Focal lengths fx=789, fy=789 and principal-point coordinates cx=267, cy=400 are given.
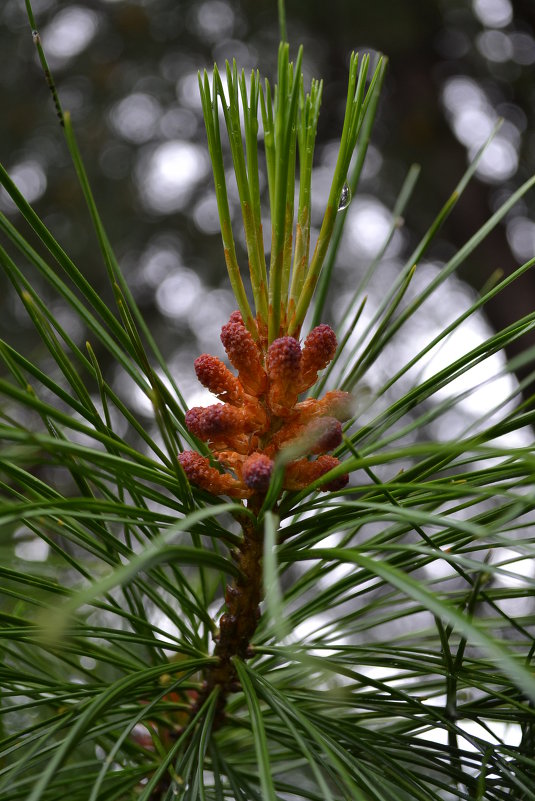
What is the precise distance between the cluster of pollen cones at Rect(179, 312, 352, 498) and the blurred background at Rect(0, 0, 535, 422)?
5.25 ft

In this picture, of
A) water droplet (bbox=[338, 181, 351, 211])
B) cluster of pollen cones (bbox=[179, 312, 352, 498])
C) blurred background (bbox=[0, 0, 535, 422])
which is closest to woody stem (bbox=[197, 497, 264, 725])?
cluster of pollen cones (bbox=[179, 312, 352, 498])

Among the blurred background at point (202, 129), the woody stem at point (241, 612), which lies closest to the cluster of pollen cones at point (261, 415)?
the woody stem at point (241, 612)

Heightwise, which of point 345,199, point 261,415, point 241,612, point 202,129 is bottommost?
point 241,612

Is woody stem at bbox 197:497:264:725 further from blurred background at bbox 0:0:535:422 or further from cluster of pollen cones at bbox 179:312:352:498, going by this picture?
blurred background at bbox 0:0:535:422

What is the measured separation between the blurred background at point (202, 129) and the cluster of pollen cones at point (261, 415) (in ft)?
5.25

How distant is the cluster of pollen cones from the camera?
62 centimetres

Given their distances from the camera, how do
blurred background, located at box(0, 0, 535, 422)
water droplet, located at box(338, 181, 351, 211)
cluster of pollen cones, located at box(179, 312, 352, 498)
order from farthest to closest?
1. blurred background, located at box(0, 0, 535, 422)
2. water droplet, located at box(338, 181, 351, 211)
3. cluster of pollen cones, located at box(179, 312, 352, 498)

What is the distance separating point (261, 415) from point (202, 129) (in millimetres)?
2205

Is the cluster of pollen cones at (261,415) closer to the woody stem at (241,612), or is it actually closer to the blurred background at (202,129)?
the woody stem at (241,612)

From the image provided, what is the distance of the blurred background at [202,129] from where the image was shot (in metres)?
2.37

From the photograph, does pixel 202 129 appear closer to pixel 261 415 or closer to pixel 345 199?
pixel 345 199

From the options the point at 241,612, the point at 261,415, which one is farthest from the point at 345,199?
the point at 241,612

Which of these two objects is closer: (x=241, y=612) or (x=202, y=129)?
(x=241, y=612)

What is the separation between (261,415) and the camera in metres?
0.68
